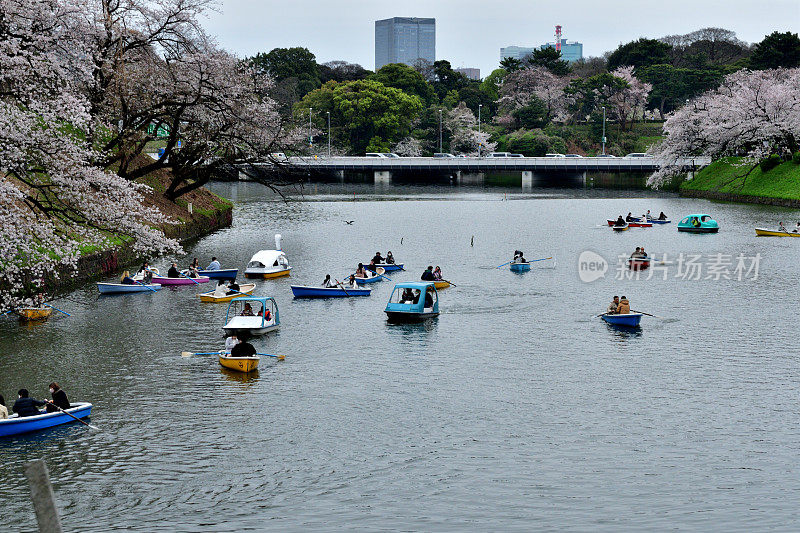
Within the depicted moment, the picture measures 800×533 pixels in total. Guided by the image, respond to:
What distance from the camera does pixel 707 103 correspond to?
418 feet

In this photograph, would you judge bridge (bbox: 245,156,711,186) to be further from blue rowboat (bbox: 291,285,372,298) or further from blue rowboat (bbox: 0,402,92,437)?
blue rowboat (bbox: 0,402,92,437)

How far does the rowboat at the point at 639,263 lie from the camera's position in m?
63.3

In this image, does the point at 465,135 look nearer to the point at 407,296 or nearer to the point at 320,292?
the point at 320,292

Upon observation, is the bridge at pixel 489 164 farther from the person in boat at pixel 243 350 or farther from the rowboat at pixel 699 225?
the person in boat at pixel 243 350

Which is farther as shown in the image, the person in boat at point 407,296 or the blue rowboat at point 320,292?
the blue rowboat at point 320,292

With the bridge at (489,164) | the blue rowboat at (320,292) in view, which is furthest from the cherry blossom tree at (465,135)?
the blue rowboat at (320,292)

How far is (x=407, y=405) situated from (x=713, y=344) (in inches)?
676

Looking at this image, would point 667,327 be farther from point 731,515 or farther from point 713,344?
point 731,515

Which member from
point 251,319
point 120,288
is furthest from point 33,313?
point 251,319

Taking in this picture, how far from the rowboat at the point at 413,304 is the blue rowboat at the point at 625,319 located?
30.6 ft

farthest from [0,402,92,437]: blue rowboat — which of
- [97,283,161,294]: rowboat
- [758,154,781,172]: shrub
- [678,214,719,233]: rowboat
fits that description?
[758,154,781,172]: shrub

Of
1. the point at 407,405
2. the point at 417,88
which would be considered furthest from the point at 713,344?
the point at 417,88

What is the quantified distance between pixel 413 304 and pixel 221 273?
18811 millimetres

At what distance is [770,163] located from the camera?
11656cm
